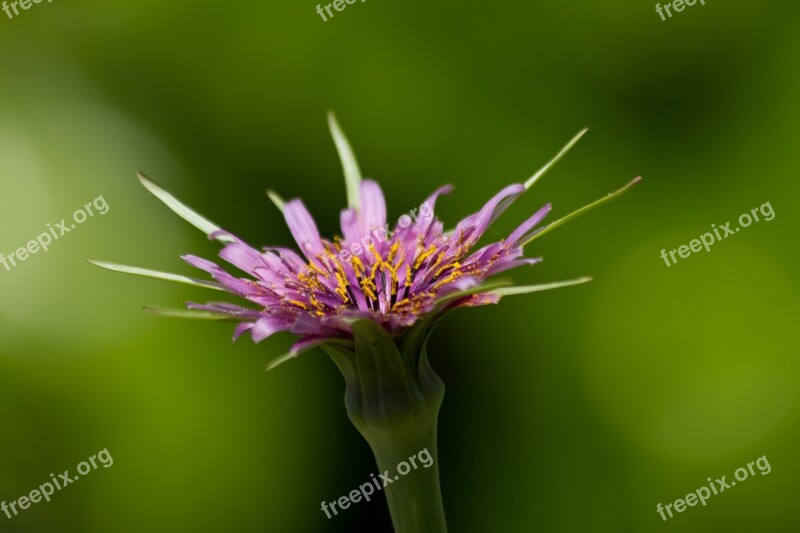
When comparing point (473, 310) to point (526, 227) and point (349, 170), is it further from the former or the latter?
point (526, 227)

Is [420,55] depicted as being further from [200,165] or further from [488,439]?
[488,439]

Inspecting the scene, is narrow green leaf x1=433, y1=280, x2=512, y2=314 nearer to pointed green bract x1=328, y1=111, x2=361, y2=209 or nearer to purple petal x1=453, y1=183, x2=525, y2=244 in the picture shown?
purple petal x1=453, y1=183, x2=525, y2=244

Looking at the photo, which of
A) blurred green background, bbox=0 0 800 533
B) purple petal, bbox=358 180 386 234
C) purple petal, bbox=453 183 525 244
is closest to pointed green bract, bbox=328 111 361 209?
purple petal, bbox=358 180 386 234

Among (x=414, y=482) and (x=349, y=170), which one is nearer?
(x=414, y=482)

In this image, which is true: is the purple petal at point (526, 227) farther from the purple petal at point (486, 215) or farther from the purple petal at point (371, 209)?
the purple petal at point (371, 209)

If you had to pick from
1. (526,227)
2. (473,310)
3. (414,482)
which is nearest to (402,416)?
(414,482)

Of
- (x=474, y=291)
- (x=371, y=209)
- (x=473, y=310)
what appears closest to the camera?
(x=474, y=291)

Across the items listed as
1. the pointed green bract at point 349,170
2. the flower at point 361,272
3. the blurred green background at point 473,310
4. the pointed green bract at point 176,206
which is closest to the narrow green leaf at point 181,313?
the flower at point 361,272
